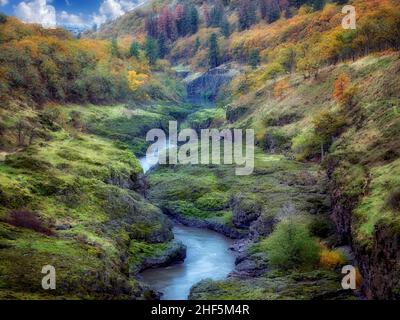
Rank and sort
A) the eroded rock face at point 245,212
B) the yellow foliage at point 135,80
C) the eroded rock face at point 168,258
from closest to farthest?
the eroded rock face at point 168,258
the eroded rock face at point 245,212
the yellow foliage at point 135,80

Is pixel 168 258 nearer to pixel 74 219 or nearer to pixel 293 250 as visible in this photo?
pixel 74 219

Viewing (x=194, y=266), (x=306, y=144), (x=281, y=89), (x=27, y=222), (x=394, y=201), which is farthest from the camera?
(x=281, y=89)

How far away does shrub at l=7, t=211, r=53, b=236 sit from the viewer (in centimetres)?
5409

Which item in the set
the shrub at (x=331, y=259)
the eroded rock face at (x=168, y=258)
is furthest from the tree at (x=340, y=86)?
the shrub at (x=331, y=259)

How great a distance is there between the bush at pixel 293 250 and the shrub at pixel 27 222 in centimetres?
2374

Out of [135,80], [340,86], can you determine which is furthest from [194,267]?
[135,80]

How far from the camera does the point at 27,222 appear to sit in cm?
5450

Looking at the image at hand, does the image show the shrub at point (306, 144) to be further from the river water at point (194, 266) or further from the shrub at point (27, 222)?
the shrub at point (27, 222)

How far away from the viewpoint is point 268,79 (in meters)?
158

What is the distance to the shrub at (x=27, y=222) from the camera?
54.1m

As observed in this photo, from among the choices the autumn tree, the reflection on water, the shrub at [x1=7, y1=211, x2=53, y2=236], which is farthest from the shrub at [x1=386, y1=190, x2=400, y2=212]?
the autumn tree

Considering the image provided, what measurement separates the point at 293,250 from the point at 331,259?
13.7 ft

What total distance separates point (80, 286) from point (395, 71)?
64763mm

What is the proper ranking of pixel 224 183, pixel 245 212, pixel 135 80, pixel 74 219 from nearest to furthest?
pixel 74 219 → pixel 245 212 → pixel 224 183 → pixel 135 80
